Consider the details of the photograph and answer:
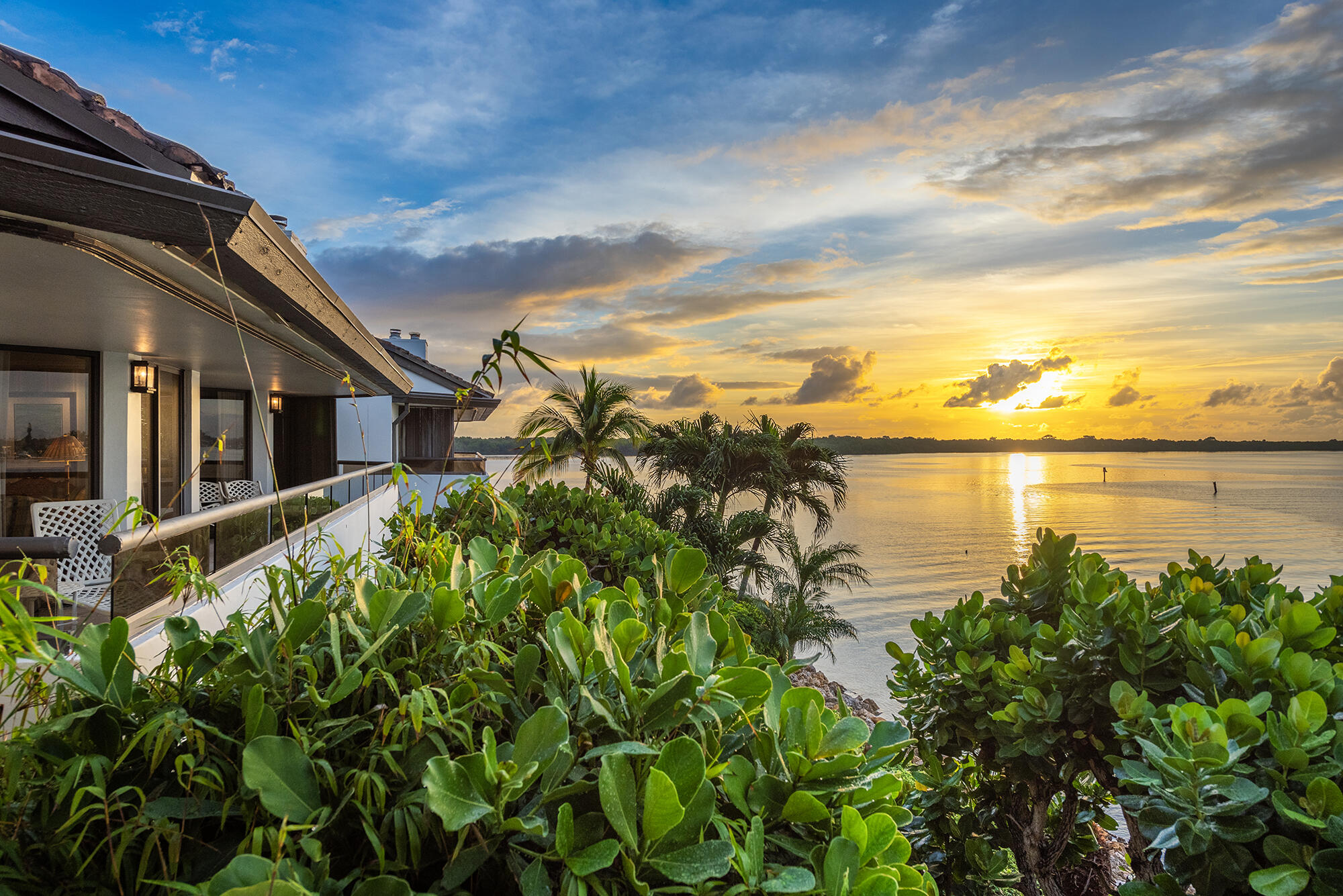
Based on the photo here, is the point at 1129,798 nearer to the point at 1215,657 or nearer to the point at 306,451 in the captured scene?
the point at 1215,657

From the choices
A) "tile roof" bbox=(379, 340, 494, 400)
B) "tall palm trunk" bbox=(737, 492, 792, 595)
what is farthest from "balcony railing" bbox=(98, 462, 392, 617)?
"tall palm trunk" bbox=(737, 492, 792, 595)

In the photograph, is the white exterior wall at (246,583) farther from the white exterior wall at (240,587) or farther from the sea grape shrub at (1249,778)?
the sea grape shrub at (1249,778)

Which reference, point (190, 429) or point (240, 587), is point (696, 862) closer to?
point (240, 587)

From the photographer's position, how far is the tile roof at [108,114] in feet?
9.23

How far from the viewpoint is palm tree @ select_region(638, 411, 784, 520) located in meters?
22.1

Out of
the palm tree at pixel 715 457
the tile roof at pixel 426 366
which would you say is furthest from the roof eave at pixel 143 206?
the palm tree at pixel 715 457

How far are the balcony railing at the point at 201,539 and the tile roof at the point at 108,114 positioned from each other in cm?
170

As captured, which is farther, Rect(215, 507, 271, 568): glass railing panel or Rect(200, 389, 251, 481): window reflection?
Rect(200, 389, 251, 481): window reflection

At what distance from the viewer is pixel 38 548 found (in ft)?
11.1

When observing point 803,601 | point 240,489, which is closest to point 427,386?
point 240,489

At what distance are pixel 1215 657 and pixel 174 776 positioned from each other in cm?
261

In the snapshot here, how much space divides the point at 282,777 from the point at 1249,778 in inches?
→ 90.3

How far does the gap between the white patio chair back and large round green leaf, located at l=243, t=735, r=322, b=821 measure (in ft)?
22.6

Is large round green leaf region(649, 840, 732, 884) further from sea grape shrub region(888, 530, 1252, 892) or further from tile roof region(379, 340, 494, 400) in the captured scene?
tile roof region(379, 340, 494, 400)
